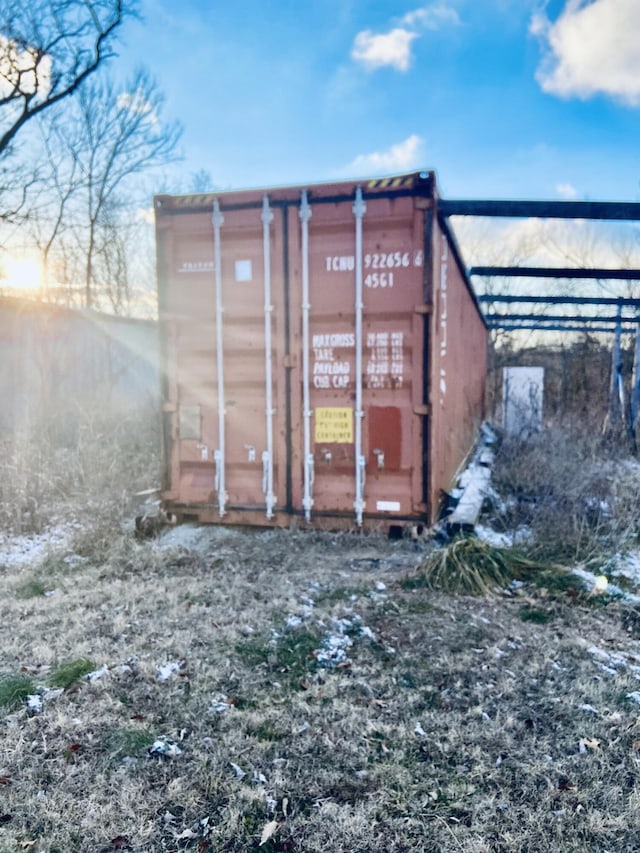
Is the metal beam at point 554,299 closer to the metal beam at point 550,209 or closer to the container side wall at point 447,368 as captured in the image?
→ the container side wall at point 447,368

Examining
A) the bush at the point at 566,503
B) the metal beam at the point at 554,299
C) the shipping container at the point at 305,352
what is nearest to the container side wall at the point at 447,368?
the shipping container at the point at 305,352

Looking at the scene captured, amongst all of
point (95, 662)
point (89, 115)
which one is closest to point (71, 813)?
point (95, 662)

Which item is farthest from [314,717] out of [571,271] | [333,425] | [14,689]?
[571,271]

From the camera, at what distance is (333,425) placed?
5930 mm

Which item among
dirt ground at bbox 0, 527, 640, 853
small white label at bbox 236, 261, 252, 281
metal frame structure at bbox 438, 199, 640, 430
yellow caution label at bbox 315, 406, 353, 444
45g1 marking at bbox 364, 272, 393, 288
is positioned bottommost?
dirt ground at bbox 0, 527, 640, 853

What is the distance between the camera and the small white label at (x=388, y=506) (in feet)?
19.1

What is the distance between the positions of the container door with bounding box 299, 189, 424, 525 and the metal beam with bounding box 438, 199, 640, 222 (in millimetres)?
747

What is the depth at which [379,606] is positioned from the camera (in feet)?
14.3

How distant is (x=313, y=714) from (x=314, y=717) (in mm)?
21

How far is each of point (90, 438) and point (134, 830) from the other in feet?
24.8

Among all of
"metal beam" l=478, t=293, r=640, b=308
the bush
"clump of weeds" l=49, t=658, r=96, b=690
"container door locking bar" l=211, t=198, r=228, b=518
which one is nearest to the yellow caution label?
"container door locking bar" l=211, t=198, r=228, b=518

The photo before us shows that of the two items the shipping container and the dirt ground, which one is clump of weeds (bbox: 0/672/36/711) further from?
the shipping container

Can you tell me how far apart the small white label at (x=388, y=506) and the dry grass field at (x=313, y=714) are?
0.81 m

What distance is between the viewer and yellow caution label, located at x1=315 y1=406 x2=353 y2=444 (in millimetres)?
5902
